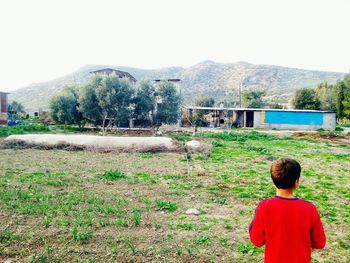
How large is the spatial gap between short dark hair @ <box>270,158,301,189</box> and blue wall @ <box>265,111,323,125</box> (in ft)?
139

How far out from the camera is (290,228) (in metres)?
2.65

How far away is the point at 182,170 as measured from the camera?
12258mm

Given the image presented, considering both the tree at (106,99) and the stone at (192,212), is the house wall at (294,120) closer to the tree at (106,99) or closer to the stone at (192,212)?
the tree at (106,99)

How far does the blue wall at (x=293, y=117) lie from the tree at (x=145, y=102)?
64.2 feet

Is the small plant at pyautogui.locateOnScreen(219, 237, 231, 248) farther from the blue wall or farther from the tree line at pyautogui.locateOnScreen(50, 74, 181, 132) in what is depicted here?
the blue wall

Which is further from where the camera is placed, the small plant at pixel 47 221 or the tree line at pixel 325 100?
the tree line at pixel 325 100

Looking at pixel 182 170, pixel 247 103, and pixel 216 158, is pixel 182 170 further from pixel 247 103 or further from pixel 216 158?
pixel 247 103

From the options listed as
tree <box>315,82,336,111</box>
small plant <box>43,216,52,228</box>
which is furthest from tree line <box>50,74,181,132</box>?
tree <box>315,82,336,111</box>

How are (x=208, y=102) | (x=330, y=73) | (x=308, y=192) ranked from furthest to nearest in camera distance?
(x=330, y=73) < (x=208, y=102) < (x=308, y=192)

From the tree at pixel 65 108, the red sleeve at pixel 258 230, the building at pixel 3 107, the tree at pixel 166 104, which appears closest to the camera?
the red sleeve at pixel 258 230

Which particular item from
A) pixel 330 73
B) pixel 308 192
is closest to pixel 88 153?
pixel 308 192

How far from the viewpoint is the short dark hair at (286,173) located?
2.64 metres

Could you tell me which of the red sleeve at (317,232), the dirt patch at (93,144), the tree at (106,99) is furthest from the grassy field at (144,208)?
the tree at (106,99)

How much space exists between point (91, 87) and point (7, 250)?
26345 mm
